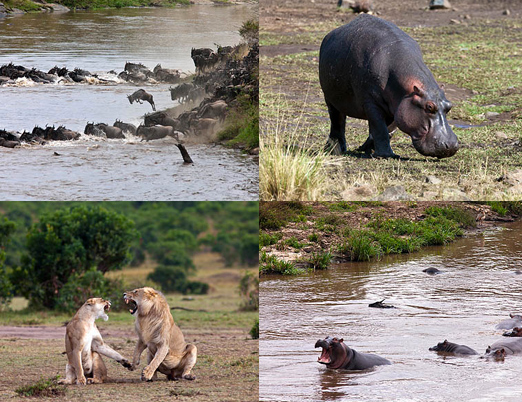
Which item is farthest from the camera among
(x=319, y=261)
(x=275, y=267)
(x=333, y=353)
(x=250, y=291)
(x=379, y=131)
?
(x=250, y=291)

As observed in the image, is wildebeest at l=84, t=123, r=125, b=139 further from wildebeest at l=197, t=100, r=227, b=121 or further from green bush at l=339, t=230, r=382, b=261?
green bush at l=339, t=230, r=382, b=261

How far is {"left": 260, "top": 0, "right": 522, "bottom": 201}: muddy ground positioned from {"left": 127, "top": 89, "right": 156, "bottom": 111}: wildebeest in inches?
57.8

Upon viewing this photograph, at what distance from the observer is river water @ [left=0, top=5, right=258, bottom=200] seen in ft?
25.2

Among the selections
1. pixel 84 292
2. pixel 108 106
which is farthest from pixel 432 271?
pixel 84 292

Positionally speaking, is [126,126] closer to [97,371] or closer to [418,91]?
[97,371]

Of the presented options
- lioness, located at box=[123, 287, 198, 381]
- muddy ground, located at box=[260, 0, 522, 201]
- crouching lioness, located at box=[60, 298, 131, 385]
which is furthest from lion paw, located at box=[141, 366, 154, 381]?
muddy ground, located at box=[260, 0, 522, 201]

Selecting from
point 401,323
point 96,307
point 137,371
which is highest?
point 96,307

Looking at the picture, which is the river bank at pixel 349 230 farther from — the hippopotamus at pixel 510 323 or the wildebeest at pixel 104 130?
the hippopotamus at pixel 510 323

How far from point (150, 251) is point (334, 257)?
865 inches

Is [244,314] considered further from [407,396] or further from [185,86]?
[407,396]

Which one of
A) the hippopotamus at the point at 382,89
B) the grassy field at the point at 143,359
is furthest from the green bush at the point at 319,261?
the hippopotamus at the point at 382,89

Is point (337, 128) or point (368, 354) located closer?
point (368, 354)

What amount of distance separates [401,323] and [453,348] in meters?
1.19

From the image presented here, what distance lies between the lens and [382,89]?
9.68 meters
